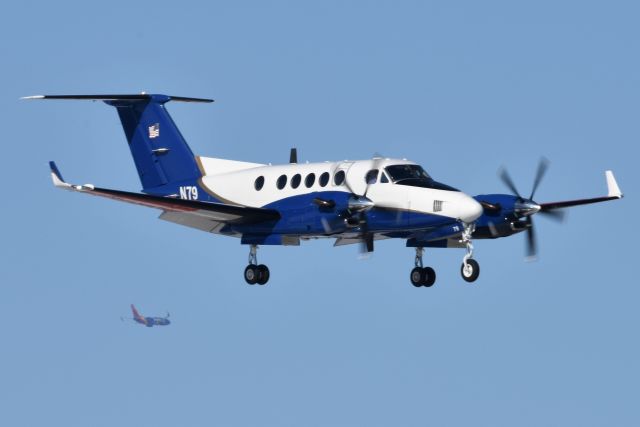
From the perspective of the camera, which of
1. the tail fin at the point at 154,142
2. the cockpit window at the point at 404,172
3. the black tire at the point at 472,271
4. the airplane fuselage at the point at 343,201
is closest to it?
the black tire at the point at 472,271

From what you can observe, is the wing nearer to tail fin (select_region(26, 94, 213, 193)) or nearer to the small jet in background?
tail fin (select_region(26, 94, 213, 193))

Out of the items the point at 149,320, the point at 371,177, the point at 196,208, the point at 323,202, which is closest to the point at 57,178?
the point at 196,208

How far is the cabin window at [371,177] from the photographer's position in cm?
3753

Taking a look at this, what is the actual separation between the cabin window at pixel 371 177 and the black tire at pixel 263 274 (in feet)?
15.1

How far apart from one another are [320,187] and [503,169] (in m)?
5.32

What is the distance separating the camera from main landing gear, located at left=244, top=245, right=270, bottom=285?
4028 cm

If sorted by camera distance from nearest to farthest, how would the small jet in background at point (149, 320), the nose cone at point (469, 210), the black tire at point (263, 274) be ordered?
the nose cone at point (469, 210)
the black tire at point (263, 274)
the small jet in background at point (149, 320)

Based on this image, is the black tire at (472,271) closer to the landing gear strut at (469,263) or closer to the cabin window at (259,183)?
the landing gear strut at (469,263)

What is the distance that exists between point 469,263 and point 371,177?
355cm

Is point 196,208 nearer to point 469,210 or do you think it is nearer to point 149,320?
point 469,210

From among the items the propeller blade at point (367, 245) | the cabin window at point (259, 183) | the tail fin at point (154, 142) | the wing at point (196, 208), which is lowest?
the propeller blade at point (367, 245)

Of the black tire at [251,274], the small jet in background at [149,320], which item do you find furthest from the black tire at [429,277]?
the small jet in background at [149,320]

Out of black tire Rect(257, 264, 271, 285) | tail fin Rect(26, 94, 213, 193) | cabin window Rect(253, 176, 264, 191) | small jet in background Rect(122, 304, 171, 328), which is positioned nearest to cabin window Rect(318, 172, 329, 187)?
cabin window Rect(253, 176, 264, 191)

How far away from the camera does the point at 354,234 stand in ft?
125
